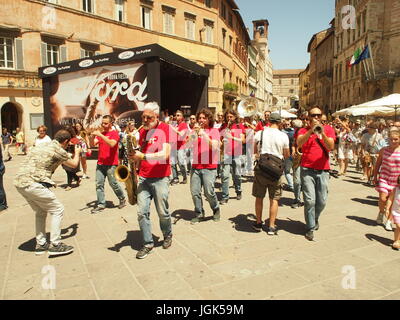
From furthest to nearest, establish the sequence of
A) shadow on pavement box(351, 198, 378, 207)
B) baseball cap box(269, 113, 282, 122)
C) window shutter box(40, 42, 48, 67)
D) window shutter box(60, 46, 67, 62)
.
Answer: window shutter box(60, 46, 67, 62)
window shutter box(40, 42, 48, 67)
shadow on pavement box(351, 198, 378, 207)
baseball cap box(269, 113, 282, 122)

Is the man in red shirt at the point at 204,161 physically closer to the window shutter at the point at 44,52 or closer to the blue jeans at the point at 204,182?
the blue jeans at the point at 204,182

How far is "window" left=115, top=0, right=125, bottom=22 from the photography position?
21984mm

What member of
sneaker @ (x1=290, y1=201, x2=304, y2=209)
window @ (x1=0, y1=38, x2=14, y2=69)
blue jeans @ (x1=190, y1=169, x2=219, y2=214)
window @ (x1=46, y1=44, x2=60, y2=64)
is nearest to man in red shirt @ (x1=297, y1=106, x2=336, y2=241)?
blue jeans @ (x1=190, y1=169, x2=219, y2=214)

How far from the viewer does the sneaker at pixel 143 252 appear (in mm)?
4031

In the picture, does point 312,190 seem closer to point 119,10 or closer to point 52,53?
point 52,53

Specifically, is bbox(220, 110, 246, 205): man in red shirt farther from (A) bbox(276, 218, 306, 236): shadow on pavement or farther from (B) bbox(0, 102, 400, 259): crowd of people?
(A) bbox(276, 218, 306, 236): shadow on pavement

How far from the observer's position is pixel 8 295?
3.24m

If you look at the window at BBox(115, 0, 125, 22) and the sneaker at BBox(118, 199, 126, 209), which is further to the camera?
the window at BBox(115, 0, 125, 22)

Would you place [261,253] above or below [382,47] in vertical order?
below

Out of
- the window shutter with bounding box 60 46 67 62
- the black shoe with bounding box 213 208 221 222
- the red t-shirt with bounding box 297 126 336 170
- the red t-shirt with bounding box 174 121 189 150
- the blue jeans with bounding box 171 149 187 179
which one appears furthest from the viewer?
the window shutter with bounding box 60 46 67 62

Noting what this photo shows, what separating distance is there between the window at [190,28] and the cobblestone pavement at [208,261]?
23431 millimetres
